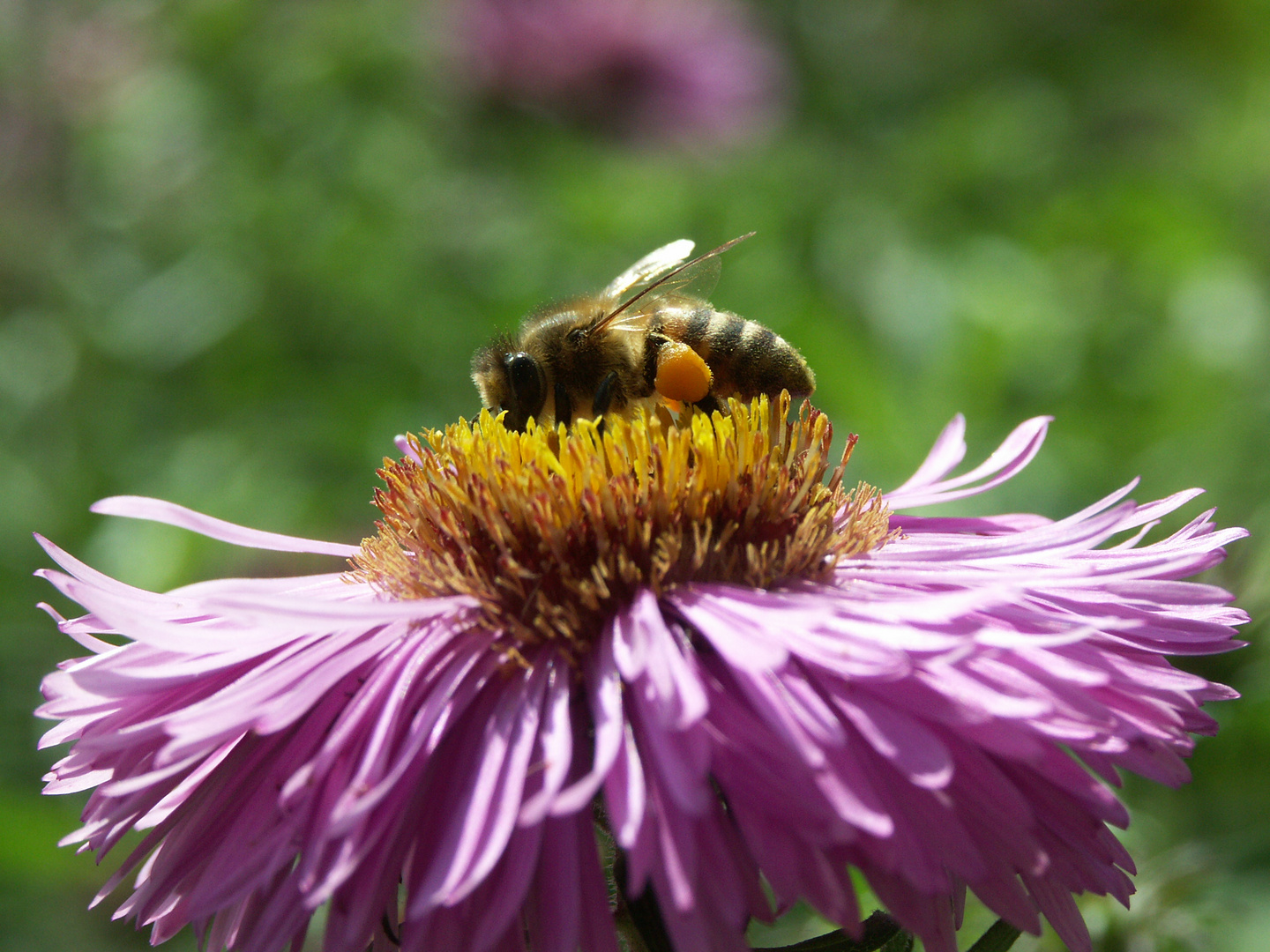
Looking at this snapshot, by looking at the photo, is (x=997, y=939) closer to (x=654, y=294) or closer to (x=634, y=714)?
(x=634, y=714)

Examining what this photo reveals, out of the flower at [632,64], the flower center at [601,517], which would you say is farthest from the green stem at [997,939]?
the flower at [632,64]

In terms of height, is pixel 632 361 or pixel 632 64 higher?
pixel 632 64

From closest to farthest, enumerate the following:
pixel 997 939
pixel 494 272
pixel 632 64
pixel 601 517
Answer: pixel 997 939, pixel 601 517, pixel 494 272, pixel 632 64

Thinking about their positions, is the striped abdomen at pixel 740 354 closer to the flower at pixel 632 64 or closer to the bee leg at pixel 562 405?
the bee leg at pixel 562 405

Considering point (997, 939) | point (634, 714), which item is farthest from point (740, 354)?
point (997, 939)

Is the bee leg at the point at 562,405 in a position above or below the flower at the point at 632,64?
below

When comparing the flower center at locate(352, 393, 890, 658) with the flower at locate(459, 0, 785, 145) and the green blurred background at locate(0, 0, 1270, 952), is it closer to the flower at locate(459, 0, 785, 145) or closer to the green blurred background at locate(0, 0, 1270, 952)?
the green blurred background at locate(0, 0, 1270, 952)
